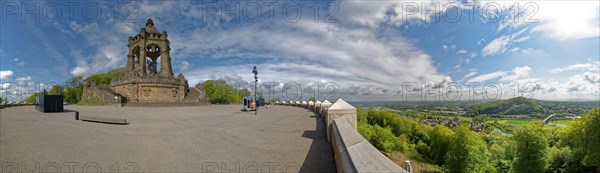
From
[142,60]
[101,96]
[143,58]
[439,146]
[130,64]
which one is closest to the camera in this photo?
[101,96]

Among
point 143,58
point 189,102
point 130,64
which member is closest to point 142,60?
point 143,58

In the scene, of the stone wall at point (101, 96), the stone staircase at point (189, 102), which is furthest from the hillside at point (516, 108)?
the stone wall at point (101, 96)

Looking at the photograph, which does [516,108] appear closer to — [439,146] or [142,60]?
[439,146]

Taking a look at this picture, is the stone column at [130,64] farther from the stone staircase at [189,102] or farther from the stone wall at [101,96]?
the stone staircase at [189,102]

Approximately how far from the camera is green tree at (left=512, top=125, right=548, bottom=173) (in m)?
23.0

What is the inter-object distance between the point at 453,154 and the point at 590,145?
1032cm

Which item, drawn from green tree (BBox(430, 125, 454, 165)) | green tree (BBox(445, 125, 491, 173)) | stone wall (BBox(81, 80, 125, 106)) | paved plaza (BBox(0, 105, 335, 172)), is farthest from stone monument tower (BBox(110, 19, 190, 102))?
green tree (BBox(430, 125, 454, 165))

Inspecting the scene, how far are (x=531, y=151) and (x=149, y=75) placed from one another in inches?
2052

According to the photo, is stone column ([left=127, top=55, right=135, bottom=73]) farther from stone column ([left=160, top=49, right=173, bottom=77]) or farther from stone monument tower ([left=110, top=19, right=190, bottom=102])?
stone column ([left=160, top=49, right=173, bottom=77])

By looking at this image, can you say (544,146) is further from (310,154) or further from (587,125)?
(310,154)

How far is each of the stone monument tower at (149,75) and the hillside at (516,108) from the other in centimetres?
9066

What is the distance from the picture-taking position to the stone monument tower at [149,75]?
41.4 m

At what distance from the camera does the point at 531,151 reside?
77.2 ft

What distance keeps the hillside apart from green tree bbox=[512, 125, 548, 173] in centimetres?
6534
